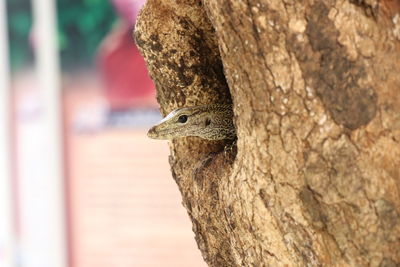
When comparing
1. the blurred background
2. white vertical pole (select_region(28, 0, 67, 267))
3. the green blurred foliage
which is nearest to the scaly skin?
the blurred background

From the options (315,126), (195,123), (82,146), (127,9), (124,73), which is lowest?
(315,126)

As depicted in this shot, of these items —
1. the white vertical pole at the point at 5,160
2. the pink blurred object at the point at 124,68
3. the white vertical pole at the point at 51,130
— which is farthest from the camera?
the white vertical pole at the point at 5,160

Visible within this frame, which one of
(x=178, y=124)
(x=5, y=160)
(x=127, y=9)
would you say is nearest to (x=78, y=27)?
(x=127, y=9)

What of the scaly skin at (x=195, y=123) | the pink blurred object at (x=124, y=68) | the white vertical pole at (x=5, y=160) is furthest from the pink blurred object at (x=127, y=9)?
the scaly skin at (x=195, y=123)

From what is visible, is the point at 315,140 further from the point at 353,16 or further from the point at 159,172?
the point at 159,172

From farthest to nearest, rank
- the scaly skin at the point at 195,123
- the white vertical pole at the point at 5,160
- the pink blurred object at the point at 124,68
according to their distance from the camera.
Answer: the white vertical pole at the point at 5,160 < the pink blurred object at the point at 124,68 < the scaly skin at the point at 195,123

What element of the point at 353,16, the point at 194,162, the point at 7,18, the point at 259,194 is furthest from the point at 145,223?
the point at 353,16

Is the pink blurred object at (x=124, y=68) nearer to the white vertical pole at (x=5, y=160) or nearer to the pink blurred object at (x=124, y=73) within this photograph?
the pink blurred object at (x=124, y=73)

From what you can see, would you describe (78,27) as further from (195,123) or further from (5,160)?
(195,123)
